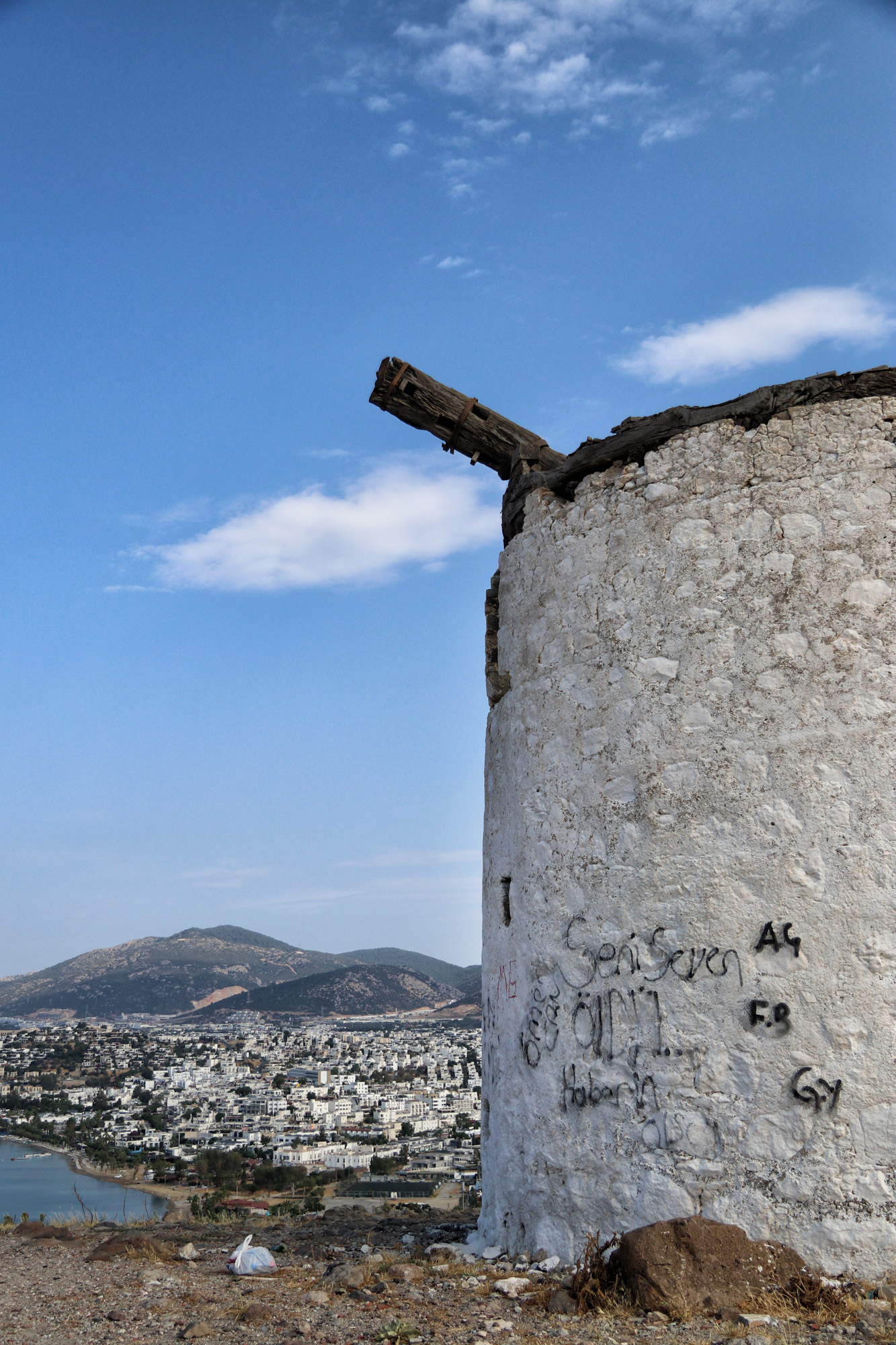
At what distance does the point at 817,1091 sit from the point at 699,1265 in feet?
3.23

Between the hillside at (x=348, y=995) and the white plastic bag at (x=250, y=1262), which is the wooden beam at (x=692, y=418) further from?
the hillside at (x=348, y=995)

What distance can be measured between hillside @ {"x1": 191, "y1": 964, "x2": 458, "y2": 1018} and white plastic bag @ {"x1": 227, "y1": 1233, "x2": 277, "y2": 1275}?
50.2 m

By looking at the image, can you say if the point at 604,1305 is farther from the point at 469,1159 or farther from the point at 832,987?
the point at 469,1159

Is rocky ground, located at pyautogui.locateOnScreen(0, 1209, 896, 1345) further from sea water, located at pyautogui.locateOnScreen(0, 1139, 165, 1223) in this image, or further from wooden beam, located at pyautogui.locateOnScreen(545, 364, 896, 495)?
wooden beam, located at pyautogui.locateOnScreen(545, 364, 896, 495)

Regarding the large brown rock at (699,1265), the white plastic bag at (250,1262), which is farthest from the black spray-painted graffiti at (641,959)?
the white plastic bag at (250,1262)

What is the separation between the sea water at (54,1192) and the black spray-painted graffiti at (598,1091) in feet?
18.0

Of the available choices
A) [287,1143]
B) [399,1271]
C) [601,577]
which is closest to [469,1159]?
[287,1143]

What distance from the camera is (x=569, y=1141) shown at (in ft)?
17.1

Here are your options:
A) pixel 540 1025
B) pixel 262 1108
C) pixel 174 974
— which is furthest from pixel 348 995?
pixel 540 1025

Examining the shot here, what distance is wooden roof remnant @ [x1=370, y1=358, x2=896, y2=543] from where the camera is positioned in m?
5.42

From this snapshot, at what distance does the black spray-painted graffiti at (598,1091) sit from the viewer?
4945 millimetres

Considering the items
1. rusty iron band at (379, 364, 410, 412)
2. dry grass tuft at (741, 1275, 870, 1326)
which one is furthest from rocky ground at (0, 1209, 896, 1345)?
rusty iron band at (379, 364, 410, 412)

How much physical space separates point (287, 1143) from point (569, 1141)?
39.5 feet

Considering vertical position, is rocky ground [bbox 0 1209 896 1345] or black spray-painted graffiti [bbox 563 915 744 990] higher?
black spray-painted graffiti [bbox 563 915 744 990]
